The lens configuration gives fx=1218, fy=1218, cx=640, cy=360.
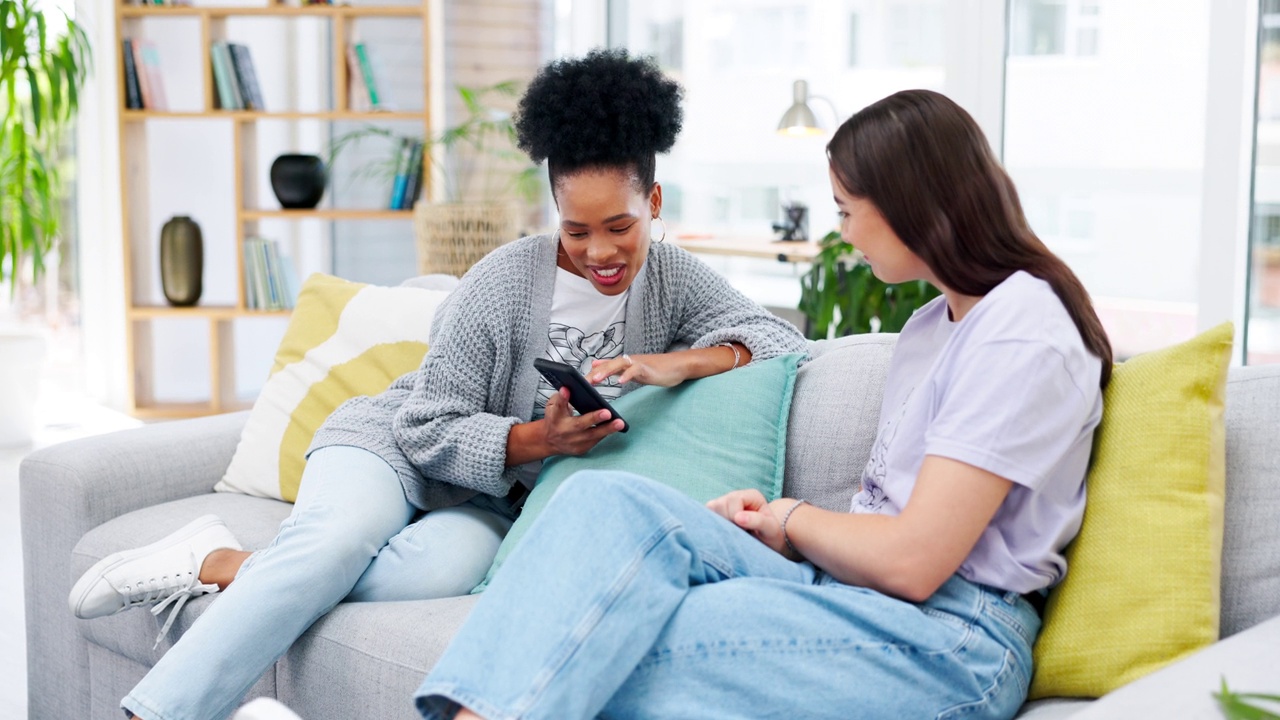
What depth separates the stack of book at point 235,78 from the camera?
4449mm

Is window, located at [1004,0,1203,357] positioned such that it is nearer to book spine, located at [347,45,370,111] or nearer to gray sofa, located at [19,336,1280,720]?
gray sofa, located at [19,336,1280,720]

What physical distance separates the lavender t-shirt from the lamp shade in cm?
257

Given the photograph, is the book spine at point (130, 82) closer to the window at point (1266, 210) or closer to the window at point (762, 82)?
the window at point (762, 82)

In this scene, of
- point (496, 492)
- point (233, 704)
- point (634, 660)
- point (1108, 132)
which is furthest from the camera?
point (1108, 132)

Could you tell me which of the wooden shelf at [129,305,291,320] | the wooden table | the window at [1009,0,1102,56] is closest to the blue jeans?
the wooden table

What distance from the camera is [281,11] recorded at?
4.40 m

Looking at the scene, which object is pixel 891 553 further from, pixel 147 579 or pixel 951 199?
pixel 147 579

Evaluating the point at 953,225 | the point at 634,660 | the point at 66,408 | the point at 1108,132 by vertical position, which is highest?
the point at 1108,132

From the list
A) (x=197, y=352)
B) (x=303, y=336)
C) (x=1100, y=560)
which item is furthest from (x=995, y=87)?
(x=197, y=352)

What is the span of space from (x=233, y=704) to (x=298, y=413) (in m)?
0.74

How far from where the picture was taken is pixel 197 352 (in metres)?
4.98

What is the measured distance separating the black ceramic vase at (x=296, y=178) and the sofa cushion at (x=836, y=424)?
10.1 ft

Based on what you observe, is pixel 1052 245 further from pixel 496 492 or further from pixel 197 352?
pixel 197 352

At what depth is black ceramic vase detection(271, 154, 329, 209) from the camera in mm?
4504
